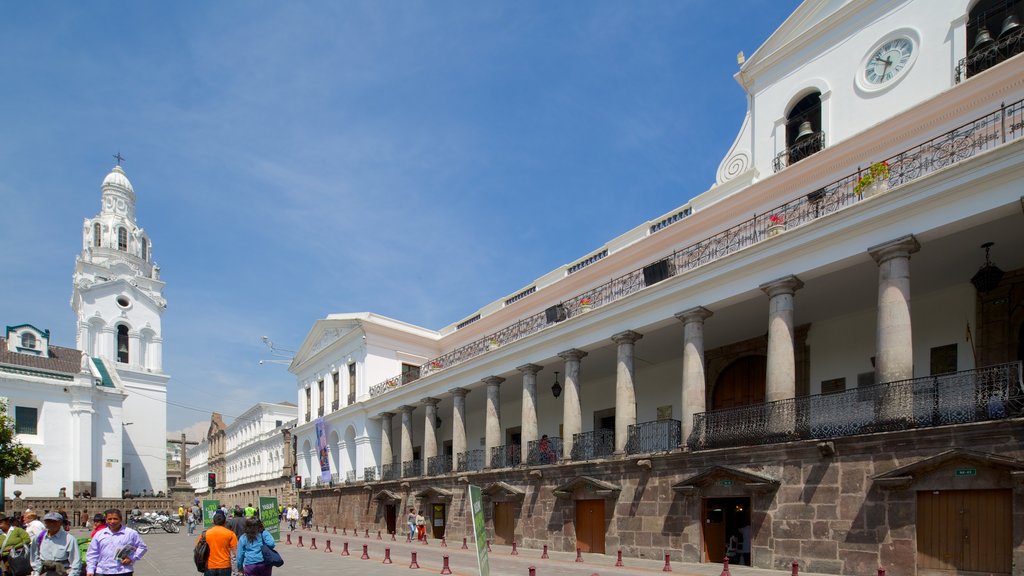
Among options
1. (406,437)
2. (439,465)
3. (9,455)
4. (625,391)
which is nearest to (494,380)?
(439,465)

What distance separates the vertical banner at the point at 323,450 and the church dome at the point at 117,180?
135 feet

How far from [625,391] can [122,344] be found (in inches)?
2331

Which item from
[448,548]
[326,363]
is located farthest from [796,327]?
[326,363]

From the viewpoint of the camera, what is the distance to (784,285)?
17.7 metres

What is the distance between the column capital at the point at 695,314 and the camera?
20.0m

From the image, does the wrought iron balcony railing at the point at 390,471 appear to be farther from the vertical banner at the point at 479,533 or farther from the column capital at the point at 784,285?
the vertical banner at the point at 479,533

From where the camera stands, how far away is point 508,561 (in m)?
20.4

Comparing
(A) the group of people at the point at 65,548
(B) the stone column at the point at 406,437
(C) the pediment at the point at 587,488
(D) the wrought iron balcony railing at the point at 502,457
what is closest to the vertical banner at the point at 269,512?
(A) the group of people at the point at 65,548

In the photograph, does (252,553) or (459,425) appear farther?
(459,425)

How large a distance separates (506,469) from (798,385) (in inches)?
440

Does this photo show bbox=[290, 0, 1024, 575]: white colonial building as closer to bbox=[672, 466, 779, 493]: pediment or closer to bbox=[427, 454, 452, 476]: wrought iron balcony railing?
bbox=[672, 466, 779, 493]: pediment

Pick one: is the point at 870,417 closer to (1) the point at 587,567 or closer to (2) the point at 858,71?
(1) the point at 587,567

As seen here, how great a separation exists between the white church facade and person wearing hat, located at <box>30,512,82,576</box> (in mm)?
47727

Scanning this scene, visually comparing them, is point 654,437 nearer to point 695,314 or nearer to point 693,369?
point 693,369
